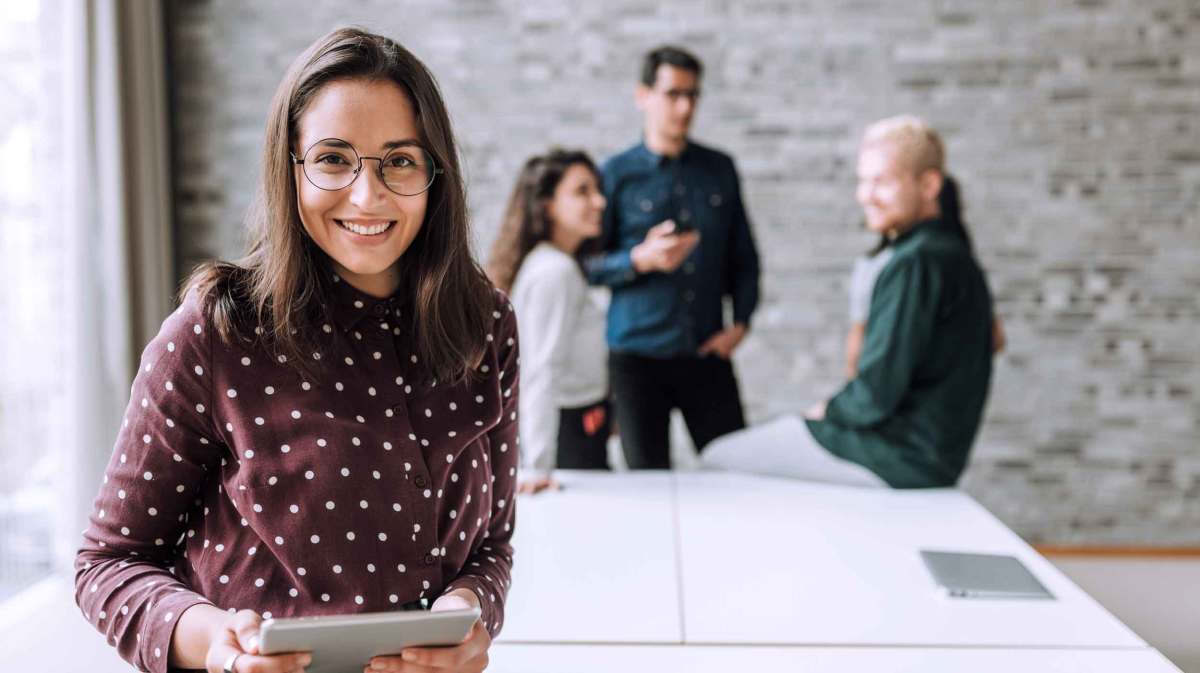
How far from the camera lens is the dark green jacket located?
96.4 inches

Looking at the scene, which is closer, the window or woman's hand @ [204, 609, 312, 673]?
woman's hand @ [204, 609, 312, 673]

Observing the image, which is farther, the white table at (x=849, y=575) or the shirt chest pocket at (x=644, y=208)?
the shirt chest pocket at (x=644, y=208)

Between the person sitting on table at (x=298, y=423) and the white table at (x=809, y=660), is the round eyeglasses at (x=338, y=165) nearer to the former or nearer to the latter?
the person sitting on table at (x=298, y=423)

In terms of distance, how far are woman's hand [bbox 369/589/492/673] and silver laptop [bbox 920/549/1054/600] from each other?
1075 millimetres

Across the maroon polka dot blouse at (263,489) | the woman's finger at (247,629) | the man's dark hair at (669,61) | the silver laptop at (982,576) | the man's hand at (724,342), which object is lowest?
the silver laptop at (982,576)

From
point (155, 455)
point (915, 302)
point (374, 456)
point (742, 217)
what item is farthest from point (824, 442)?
point (155, 455)

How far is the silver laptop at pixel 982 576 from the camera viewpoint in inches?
68.2

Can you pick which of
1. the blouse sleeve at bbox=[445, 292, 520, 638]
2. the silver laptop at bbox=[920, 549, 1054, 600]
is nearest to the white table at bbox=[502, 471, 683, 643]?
the blouse sleeve at bbox=[445, 292, 520, 638]

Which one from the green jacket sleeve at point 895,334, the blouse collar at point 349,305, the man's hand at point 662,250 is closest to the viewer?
the blouse collar at point 349,305

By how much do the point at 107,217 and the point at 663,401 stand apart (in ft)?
7.28

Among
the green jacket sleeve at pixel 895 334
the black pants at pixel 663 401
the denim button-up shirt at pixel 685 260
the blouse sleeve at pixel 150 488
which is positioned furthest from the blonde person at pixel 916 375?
the blouse sleeve at pixel 150 488

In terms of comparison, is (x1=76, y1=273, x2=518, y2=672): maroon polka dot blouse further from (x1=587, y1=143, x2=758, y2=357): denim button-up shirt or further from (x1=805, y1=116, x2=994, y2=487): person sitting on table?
(x1=587, y1=143, x2=758, y2=357): denim button-up shirt

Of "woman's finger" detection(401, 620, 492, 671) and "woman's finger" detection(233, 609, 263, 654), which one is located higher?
"woman's finger" detection(233, 609, 263, 654)

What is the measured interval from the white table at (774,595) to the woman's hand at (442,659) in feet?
1.61
